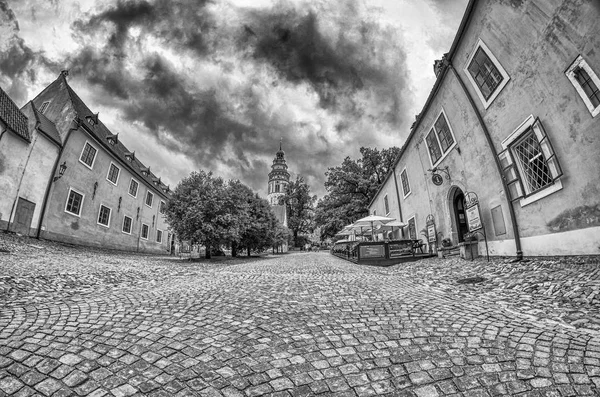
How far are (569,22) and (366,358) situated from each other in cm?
830

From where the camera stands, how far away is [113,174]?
842 inches

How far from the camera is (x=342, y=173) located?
32031 mm

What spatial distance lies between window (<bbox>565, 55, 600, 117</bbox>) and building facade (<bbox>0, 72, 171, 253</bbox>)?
1869 centimetres

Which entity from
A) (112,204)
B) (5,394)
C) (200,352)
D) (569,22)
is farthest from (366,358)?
(112,204)

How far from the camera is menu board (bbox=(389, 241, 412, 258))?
13.3 metres

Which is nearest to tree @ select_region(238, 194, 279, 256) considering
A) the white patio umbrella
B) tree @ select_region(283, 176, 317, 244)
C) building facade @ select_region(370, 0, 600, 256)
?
the white patio umbrella

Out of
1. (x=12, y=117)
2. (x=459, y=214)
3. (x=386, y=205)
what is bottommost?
(x=459, y=214)

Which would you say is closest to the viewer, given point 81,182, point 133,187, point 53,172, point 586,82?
point 586,82

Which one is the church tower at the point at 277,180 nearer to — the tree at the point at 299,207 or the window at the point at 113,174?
the tree at the point at 299,207

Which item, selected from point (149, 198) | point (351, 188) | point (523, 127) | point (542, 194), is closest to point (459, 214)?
point (542, 194)

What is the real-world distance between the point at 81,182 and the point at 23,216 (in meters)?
4.23

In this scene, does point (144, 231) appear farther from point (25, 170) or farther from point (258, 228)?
point (25, 170)

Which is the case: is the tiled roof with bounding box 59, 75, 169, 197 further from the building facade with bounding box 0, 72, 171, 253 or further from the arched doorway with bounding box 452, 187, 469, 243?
the arched doorway with bounding box 452, 187, 469, 243

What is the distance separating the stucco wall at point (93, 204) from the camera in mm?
16094
